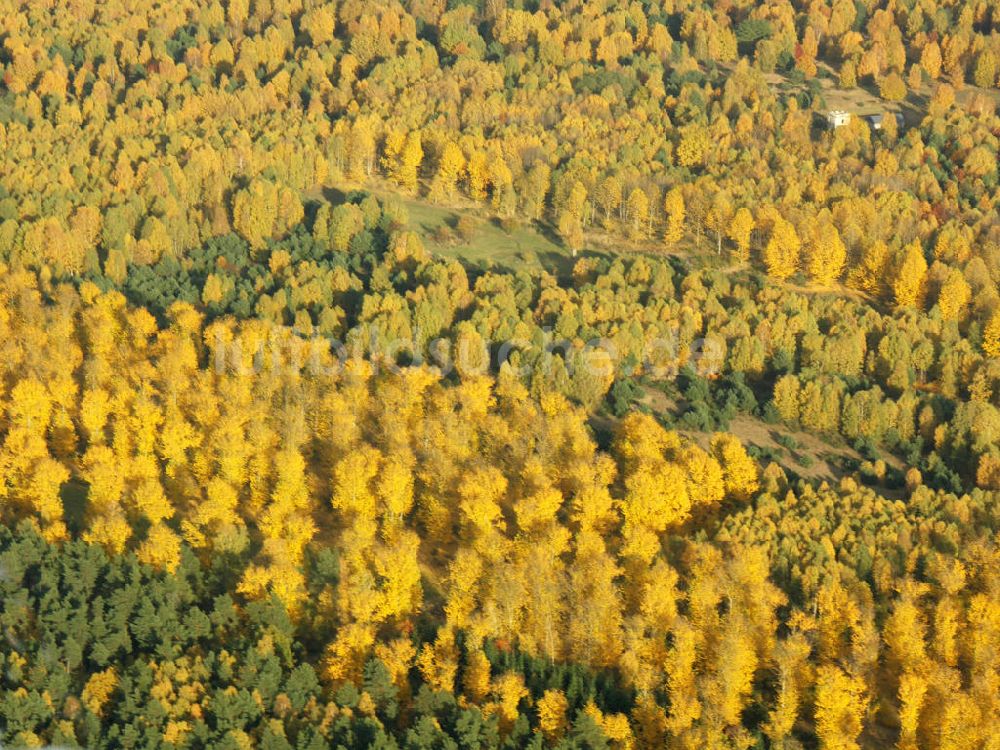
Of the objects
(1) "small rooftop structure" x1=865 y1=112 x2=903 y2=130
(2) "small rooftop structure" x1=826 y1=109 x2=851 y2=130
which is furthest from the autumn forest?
(1) "small rooftop structure" x1=865 y1=112 x2=903 y2=130

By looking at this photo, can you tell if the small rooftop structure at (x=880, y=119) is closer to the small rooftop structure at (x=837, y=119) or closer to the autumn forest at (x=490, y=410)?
the small rooftop structure at (x=837, y=119)

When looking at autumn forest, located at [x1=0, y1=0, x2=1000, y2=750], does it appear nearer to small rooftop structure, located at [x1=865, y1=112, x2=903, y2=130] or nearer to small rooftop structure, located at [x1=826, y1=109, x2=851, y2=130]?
small rooftop structure, located at [x1=826, y1=109, x2=851, y2=130]

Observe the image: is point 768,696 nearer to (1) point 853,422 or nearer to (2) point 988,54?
(1) point 853,422

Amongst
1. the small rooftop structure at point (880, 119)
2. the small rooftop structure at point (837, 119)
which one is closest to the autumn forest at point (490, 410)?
the small rooftop structure at point (837, 119)

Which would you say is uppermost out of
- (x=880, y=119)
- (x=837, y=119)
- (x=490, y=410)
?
(x=880, y=119)

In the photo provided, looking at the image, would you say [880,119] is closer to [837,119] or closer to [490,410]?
[837,119]

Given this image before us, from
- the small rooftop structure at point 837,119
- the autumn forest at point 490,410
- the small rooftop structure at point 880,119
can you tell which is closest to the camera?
the autumn forest at point 490,410

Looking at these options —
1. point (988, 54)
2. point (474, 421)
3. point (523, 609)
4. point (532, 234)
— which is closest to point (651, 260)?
point (532, 234)

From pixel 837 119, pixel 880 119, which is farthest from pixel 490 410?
pixel 880 119
